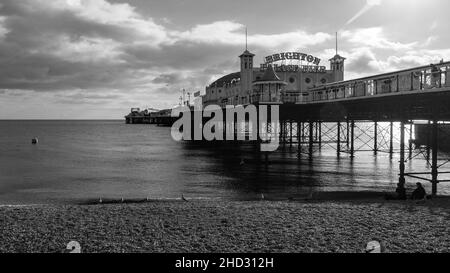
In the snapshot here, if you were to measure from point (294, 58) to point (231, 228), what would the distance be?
58867 millimetres

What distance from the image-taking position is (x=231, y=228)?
15.1 metres

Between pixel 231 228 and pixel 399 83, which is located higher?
pixel 399 83

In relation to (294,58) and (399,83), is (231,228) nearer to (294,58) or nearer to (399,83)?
(399,83)

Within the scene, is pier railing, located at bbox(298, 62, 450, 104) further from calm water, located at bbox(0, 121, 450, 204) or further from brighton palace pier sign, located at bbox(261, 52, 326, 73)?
brighton palace pier sign, located at bbox(261, 52, 326, 73)

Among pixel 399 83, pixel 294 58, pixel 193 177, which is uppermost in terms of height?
pixel 294 58

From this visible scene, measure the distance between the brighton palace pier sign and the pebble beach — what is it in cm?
4888

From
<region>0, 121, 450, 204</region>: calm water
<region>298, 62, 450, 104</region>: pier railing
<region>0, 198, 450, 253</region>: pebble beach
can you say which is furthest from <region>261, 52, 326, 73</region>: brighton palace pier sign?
<region>0, 198, 450, 253</region>: pebble beach

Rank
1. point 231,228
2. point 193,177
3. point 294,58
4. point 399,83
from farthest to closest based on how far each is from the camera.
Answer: point 294,58, point 193,177, point 399,83, point 231,228

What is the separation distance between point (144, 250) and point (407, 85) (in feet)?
67.2

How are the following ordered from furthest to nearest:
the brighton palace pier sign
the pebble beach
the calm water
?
the brighton palace pier sign, the calm water, the pebble beach

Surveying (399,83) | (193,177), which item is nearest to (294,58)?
(193,177)

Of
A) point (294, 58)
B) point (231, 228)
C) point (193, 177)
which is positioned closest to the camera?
point (231, 228)

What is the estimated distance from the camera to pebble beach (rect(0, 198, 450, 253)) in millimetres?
12867
